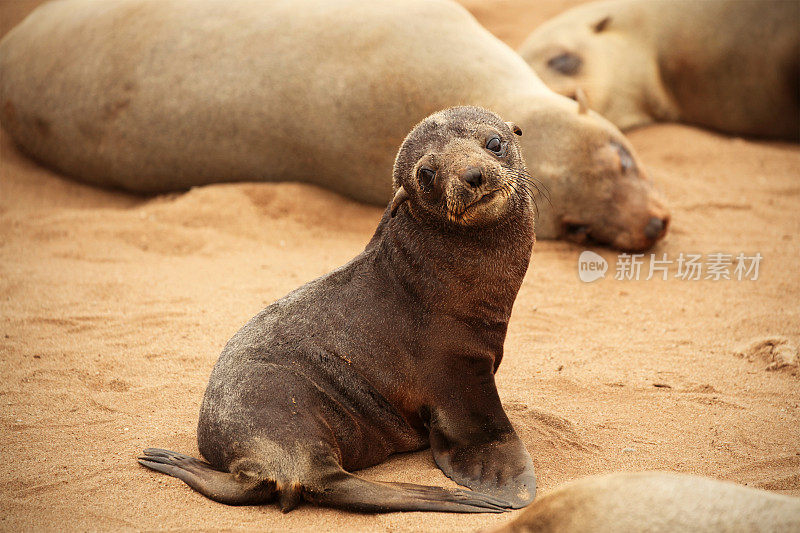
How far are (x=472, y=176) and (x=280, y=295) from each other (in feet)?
7.42

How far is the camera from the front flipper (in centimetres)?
322

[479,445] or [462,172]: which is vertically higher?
[462,172]

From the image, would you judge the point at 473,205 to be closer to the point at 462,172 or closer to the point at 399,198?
the point at 462,172

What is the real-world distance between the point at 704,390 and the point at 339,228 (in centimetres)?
316

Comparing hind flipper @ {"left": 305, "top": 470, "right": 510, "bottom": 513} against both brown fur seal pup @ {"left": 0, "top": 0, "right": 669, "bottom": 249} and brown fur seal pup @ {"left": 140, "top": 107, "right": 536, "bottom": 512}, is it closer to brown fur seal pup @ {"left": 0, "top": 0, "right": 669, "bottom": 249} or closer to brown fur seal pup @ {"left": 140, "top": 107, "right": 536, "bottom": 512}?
brown fur seal pup @ {"left": 140, "top": 107, "right": 536, "bottom": 512}

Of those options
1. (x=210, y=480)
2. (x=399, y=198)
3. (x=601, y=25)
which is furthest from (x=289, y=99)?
(x=210, y=480)

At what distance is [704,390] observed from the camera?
4.05 metres

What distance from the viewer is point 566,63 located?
8.21 m

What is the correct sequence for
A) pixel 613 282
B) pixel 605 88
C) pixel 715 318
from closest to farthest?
pixel 715 318 < pixel 613 282 < pixel 605 88

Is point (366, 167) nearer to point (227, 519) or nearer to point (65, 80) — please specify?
point (65, 80)

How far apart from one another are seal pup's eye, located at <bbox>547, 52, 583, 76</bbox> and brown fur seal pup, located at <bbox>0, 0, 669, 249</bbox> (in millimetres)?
1725

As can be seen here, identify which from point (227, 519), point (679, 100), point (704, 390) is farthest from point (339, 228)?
point (679, 100)

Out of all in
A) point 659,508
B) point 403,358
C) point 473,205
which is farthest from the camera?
point 403,358

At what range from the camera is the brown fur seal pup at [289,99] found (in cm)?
592
